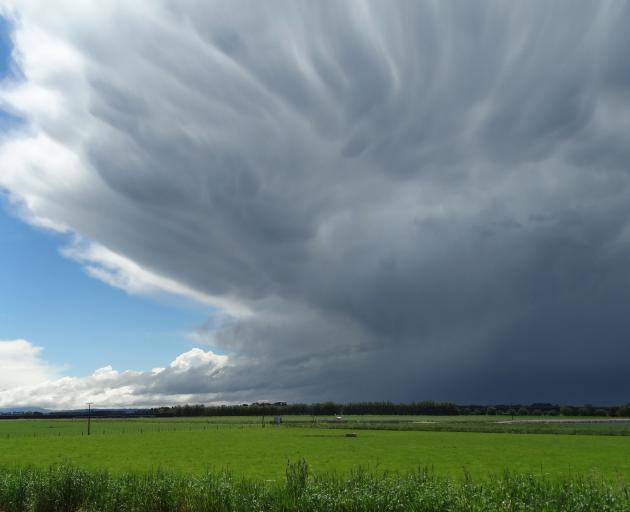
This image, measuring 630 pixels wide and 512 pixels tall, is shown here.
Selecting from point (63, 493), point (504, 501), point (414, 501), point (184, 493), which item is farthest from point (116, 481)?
point (504, 501)

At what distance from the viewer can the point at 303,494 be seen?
59.0ft

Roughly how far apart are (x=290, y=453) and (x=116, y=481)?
37.4 metres

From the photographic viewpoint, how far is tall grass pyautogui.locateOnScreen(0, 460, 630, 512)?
53.6 feet

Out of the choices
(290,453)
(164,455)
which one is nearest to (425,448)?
(290,453)

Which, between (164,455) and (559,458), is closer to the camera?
(559,458)

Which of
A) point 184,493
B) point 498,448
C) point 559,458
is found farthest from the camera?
point 498,448

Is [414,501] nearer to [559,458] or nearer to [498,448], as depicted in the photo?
[559,458]

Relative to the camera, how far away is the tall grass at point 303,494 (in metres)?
16.3

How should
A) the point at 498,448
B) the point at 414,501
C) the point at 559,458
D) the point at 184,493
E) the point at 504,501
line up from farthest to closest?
the point at 498,448, the point at 559,458, the point at 184,493, the point at 414,501, the point at 504,501

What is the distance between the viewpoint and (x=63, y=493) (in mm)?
23453

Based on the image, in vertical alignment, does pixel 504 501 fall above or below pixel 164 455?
above

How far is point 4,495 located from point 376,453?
38577 millimetres

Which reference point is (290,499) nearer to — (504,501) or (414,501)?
(414,501)

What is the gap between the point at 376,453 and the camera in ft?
185
